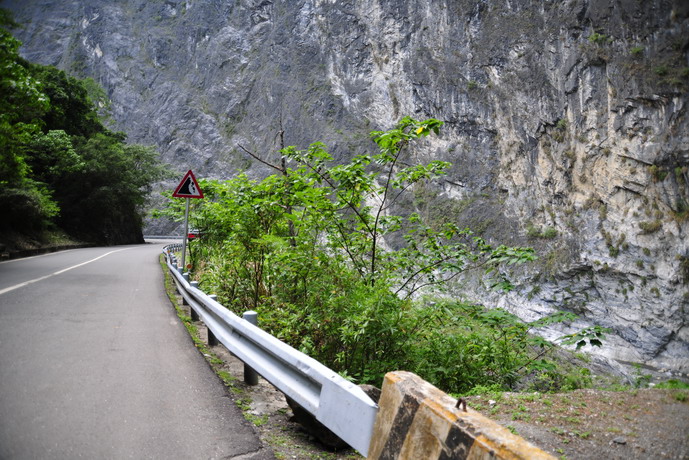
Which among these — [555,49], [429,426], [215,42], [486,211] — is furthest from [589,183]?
[215,42]

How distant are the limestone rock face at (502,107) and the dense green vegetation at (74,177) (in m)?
8.51

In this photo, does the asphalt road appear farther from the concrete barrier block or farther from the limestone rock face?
the limestone rock face

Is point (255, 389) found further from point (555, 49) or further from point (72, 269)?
point (555, 49)

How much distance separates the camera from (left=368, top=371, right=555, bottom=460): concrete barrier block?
1082 mm

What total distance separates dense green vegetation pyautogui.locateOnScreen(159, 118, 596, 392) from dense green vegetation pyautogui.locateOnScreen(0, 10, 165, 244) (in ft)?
56.7

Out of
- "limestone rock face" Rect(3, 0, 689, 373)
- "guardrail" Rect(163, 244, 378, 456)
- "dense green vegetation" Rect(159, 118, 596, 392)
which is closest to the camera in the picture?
"guardrail" Rect(163, 244, 378, 456)

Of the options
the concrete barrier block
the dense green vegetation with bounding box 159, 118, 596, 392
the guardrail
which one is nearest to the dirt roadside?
the guardrail

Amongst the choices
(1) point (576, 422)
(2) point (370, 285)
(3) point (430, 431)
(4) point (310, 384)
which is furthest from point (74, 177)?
(3) point (430, 431)

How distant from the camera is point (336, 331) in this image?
423 centimetres

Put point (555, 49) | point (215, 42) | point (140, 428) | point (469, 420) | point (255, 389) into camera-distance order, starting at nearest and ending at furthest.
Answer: point (469, 420) < point (140, 428) < point (255, 389) < point (555, 49) < point (215, 42)

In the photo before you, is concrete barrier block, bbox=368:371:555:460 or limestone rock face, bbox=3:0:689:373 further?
limestone rock face, bbox=3:0:689:373

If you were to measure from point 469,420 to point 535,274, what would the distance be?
37209mm

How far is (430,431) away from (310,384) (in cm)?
108

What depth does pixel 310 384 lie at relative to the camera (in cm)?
223
